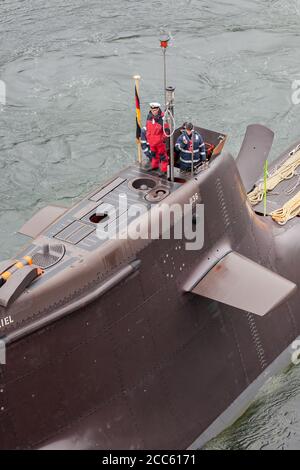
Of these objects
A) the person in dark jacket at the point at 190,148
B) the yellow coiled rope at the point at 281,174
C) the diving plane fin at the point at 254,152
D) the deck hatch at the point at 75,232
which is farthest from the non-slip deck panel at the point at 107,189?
the yellow coiled rope at the point at 281,174

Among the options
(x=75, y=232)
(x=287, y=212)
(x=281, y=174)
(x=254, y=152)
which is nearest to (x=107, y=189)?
(x=75, y=232)

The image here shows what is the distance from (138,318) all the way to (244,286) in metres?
2.28

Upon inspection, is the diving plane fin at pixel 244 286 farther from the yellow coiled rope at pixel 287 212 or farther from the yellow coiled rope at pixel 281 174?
the yellow coiled rope at pixel 281 174

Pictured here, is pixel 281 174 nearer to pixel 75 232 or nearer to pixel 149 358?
pixel 149 358

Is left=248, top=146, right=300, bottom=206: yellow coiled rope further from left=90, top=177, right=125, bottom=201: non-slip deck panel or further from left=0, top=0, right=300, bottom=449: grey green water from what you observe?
left=90, top=177, right=125, bottom=201: non-slip deck panel

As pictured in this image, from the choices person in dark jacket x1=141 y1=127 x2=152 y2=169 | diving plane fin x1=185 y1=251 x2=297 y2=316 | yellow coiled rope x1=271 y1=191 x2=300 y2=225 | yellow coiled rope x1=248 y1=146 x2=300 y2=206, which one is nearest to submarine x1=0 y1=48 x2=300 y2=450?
diving plane fin x1=185 y1=251 x2=297 y2=316

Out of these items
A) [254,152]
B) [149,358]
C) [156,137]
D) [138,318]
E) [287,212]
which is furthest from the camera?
[287,212]

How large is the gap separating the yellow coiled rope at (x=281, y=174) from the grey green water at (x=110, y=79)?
184 inches

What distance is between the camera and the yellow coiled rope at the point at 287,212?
73.6 ft

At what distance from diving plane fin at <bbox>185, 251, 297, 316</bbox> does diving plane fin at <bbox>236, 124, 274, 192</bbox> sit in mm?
5082

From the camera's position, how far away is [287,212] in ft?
74.6
